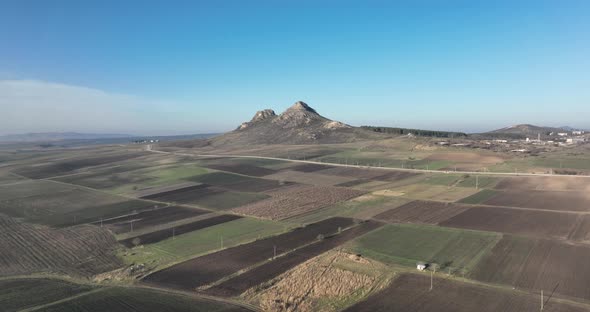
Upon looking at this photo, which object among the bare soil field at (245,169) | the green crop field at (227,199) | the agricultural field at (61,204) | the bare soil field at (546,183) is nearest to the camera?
the agricultural field at (61,204)

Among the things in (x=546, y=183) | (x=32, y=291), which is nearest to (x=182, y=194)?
(x=32, y=291)

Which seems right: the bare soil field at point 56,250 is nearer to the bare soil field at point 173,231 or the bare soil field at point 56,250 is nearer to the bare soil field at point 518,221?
the bare soil field at point 173,231

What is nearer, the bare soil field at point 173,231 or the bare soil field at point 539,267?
the bare soil field at point 539,267

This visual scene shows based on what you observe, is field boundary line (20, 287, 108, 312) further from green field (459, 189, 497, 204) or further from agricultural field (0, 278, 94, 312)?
green field (459, 189, 497, 204)

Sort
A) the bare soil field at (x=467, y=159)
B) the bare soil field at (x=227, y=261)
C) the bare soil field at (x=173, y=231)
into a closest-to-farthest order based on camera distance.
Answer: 1. the bare soil field at (x=227, y=261)
2. the bare soil field at (x=173, y=231)
3. the bare soil field at (x=467, y=159)

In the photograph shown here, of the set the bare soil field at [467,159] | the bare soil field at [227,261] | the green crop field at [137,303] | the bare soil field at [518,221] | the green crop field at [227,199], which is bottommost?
the green crop field at [137,303]

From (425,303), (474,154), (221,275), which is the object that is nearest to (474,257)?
(425,303)

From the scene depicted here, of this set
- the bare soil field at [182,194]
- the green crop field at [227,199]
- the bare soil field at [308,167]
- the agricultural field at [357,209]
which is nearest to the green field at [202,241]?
the agricultural field at [357,209]
